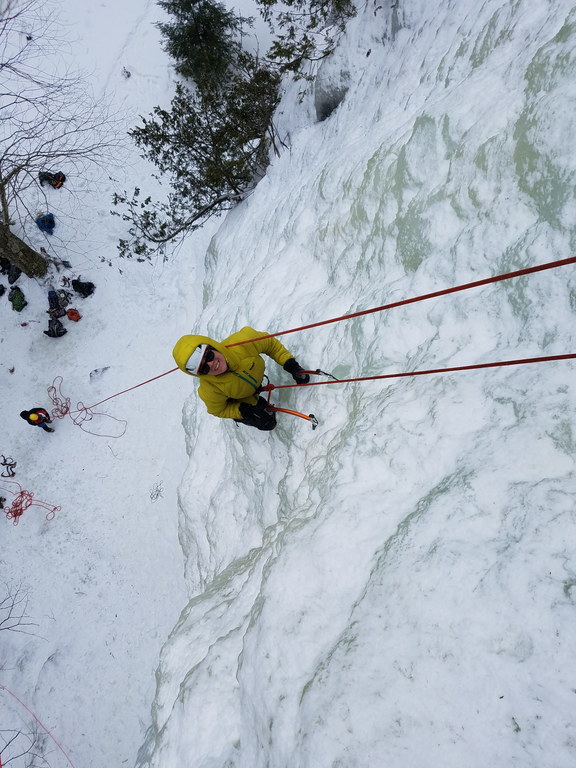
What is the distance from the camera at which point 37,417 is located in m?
7.59

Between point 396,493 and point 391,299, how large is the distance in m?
1.55

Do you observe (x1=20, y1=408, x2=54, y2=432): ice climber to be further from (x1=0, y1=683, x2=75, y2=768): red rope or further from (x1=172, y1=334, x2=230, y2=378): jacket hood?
(x1=172, y1=334, x2=230, y2=378): jacket hood

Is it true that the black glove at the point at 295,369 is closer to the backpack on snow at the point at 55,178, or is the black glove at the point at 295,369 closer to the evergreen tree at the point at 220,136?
the evergreen tree at the point at 220,136

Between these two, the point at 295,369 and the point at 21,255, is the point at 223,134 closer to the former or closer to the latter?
the point at 21,255

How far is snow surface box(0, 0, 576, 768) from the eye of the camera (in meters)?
1.86

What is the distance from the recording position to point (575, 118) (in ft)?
7.59

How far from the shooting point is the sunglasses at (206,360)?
3.02 m

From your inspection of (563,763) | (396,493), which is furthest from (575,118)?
(563,763)

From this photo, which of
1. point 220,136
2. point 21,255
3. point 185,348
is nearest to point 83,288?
point 21,255

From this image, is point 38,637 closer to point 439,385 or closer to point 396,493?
point 396,493

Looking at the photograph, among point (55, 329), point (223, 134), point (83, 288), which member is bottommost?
point (55, 329)

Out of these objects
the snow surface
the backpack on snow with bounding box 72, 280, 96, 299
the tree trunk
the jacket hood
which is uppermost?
the tree trunk

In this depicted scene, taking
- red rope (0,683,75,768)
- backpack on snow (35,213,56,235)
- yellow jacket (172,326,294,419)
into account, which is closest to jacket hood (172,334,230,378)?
yellow jacket (172,326,294,419)

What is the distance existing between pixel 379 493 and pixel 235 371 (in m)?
1.48
